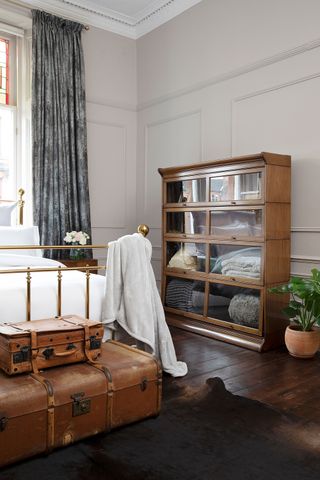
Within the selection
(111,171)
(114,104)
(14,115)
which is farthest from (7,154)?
(114,104)

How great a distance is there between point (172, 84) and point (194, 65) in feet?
1.30

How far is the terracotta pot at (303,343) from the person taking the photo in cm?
349

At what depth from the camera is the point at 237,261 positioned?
3982 mm

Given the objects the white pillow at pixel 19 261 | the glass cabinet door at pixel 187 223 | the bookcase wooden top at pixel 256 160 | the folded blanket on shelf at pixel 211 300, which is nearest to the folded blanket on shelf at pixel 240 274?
the folded blanket on shelf at pixel 211 300

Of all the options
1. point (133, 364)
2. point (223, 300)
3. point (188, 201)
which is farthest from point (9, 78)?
point (133, 364)

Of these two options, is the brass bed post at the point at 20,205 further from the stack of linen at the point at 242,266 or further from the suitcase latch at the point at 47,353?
the suitcase latch at the point at 47,353

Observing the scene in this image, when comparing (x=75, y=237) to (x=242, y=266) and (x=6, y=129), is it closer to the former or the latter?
(x=6, y=129)

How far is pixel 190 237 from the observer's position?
444 cm

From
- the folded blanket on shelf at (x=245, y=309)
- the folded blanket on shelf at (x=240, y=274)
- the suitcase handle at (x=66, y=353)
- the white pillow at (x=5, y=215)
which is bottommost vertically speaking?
the folded blanket on shelf at (x=245, y=309)

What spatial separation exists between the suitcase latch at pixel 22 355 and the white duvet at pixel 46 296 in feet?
1.25

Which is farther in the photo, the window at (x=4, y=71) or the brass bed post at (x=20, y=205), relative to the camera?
the window at (x=4, y=71)

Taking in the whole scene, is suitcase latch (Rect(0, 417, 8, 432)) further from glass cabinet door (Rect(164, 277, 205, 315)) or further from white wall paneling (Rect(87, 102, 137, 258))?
white wall paneling (Rect(87, 102, 137, 258))

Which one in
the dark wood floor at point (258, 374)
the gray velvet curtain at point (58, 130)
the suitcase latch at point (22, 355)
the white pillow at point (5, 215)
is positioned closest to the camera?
the suitcase latch at point (22, 355)

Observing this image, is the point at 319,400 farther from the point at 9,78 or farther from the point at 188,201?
the point at 9,78
